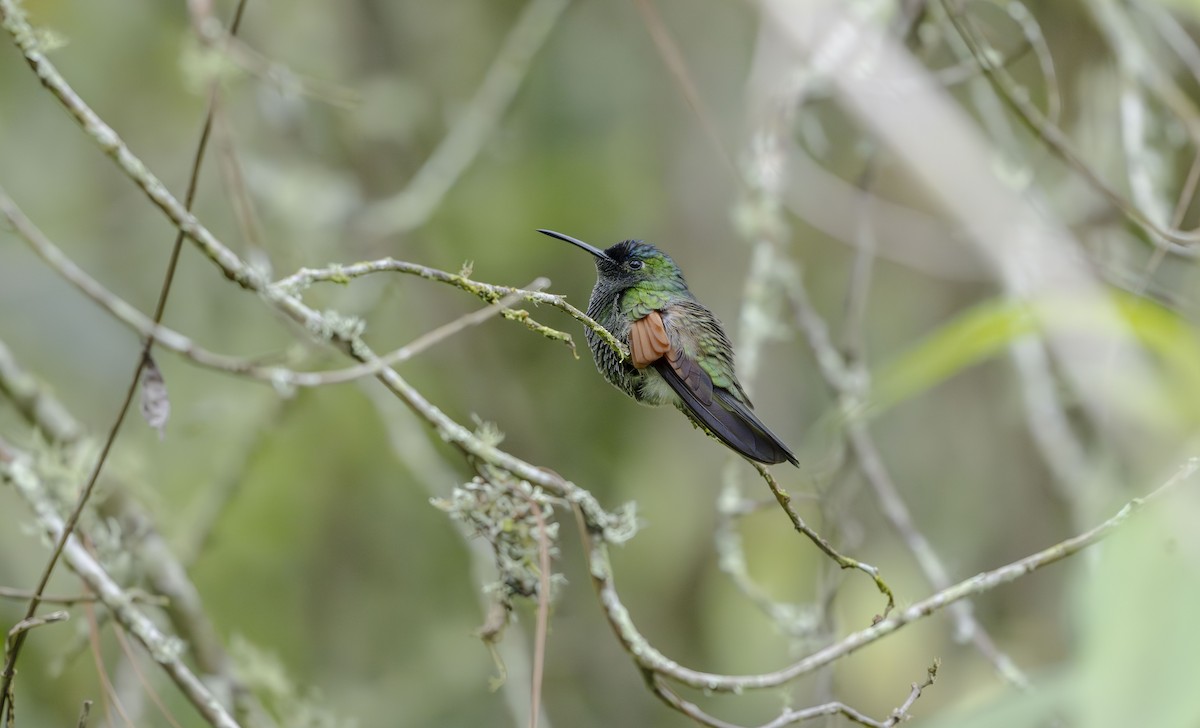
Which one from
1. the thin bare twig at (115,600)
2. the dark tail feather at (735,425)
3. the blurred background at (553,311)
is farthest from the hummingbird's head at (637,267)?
the thin bare twig at (115,600)

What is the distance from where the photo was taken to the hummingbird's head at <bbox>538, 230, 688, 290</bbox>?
2.86 m

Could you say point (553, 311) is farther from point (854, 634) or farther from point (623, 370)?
point (854, 634)

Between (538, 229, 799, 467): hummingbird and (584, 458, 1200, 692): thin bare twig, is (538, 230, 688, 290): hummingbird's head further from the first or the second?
(584, 458, 1200, 692): thin bare twig

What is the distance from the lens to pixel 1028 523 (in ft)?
20.1

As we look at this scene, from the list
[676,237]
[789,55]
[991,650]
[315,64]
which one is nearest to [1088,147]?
[789,55]

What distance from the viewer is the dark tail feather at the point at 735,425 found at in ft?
7.28

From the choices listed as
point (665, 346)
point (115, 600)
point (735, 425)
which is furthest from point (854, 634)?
point (115, 600)

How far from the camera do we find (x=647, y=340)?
262 cm

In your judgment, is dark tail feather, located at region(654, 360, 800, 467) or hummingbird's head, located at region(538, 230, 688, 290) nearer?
dark tail feather, located at region(654, 360, 800, 467)

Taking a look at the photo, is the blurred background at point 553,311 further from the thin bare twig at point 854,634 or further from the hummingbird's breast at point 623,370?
the thin bare twig at point 854,634

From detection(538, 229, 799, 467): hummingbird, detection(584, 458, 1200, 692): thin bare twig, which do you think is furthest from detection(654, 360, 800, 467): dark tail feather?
detection(584, 458, 1200, 692): thin bare twig

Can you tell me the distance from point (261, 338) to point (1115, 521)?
452cm

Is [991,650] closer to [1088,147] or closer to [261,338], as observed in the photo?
[1088,147]

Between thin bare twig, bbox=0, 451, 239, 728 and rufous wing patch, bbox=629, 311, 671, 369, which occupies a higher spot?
rufous wing patch, bbox=629, 311, 671, 369
